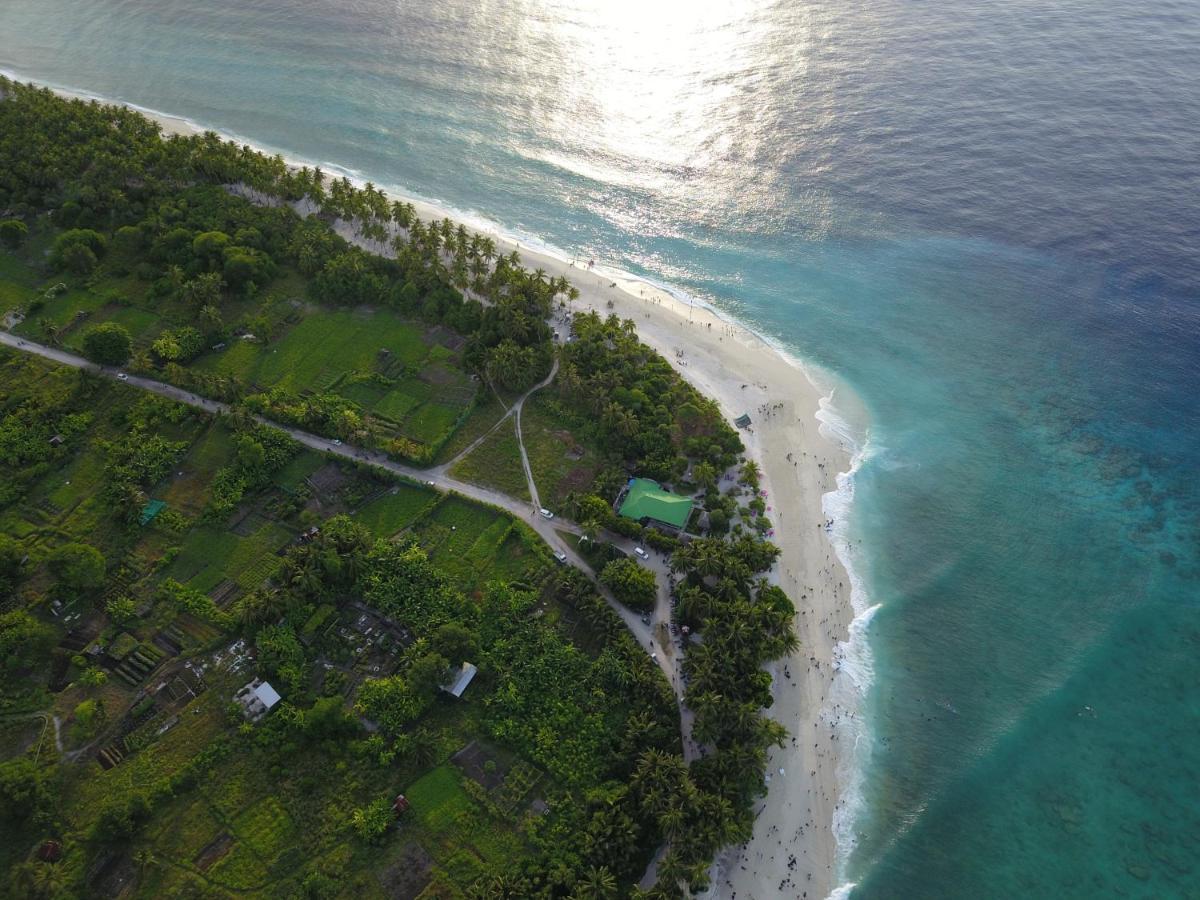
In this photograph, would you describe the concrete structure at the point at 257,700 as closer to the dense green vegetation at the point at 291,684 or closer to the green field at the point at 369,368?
the dense green vegetation at the point at 291,684

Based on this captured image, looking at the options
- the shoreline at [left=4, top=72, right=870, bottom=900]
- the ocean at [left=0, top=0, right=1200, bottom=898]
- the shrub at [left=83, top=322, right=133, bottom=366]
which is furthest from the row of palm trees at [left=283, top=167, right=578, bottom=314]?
the shrub at [left=83, top=322, right=133, bottom=366]

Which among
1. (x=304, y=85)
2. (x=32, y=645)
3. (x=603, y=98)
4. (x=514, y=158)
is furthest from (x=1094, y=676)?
(x=304, y=85)

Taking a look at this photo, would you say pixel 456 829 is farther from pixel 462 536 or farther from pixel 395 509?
pixel 395 509

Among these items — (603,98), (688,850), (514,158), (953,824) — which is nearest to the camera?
(688,850)

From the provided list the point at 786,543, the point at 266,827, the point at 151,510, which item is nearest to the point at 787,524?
the point at 786,543

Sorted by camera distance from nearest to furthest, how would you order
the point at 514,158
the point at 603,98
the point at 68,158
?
the point at 68,158
the point at 514,158
the point at 603,98

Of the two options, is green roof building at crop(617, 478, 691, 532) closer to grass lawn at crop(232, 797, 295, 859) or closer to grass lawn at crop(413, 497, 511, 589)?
grass lawn at crop(413, 497, 511, 589)

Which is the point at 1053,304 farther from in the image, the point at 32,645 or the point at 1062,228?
the point at 32,645

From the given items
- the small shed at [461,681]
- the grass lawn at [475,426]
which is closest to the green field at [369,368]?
the grass lawn at [475,426]
